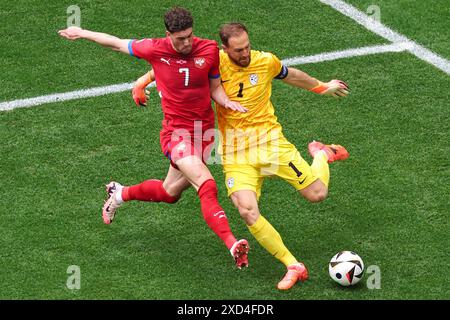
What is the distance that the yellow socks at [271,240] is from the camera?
10219mm

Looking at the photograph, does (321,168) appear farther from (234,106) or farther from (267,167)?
(234,106)

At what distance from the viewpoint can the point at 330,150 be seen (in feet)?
37.7

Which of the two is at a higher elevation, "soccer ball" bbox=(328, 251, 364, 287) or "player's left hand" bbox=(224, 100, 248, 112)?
"player's left hand" bbox=(224, 100, 248, 112)

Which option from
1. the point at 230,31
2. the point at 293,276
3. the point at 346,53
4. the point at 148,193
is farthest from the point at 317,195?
the point at 346,53

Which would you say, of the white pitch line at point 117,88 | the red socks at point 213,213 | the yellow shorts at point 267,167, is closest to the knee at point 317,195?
the yellow shorts at point 267,167

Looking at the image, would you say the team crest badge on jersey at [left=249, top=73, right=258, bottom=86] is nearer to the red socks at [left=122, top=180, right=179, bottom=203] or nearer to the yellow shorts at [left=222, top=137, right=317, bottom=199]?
the yellow shorts at [left=222, top=137, right=317, bottom=199]

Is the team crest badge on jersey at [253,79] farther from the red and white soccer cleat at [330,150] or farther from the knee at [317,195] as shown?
the red and white soccer cleat at [330,150]

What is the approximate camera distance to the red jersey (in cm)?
1038

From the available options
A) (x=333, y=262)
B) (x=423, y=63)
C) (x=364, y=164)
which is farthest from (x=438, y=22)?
(x=333, y=262)

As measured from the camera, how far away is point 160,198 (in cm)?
1102

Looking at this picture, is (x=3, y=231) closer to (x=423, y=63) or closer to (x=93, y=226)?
(x=93, y=226)

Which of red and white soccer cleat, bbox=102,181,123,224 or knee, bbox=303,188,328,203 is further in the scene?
red and white soccer cleat, bbox=102,181,123,224

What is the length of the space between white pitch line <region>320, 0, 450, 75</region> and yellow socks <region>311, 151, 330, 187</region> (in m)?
3.18

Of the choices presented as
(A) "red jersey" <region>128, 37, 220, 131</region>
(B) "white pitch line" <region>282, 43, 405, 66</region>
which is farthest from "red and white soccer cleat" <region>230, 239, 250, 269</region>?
(B) "white pitch line" <region>282, 43, 405, 66</region>
